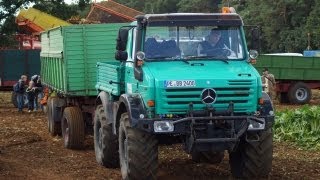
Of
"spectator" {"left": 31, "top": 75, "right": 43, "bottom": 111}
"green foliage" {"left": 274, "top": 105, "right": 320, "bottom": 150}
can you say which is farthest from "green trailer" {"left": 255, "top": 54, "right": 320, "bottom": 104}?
"green foliage" {"left": 274, "top": 105, "right": 320, "bottom": 150}

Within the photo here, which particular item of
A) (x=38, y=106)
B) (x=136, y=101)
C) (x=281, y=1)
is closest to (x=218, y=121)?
(x=136, y=101)

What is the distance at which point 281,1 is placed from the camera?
70.4 metres

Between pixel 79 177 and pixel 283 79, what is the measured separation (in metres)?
19.0

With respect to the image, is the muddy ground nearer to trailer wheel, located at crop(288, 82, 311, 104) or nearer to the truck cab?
the truck cab

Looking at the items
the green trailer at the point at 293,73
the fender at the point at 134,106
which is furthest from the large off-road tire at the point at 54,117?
the green trailer at the point at 293,73

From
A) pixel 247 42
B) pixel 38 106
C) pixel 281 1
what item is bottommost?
pixel 38 106

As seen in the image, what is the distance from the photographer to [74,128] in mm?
14484

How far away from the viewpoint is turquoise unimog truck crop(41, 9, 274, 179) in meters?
9.40

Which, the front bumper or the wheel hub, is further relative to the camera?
the wheel hub

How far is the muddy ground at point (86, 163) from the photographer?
1119 centimetres

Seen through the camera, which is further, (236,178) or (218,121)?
(236,178)

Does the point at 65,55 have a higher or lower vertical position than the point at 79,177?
higher

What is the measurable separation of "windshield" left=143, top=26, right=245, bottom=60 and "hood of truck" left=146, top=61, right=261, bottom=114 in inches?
18.2

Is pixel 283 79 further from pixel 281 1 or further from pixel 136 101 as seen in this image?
pixel 281 1
